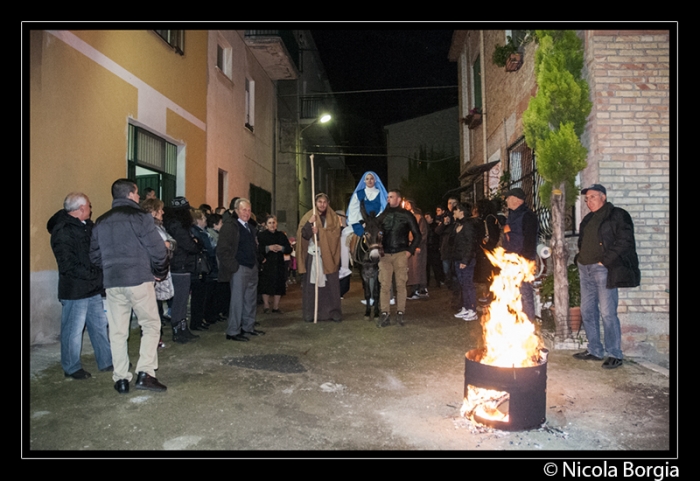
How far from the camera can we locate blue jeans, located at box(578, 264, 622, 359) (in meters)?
5.51

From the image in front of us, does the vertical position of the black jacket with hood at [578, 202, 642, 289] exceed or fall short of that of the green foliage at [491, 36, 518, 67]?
it falls short

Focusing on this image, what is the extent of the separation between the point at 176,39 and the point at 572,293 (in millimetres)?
9365

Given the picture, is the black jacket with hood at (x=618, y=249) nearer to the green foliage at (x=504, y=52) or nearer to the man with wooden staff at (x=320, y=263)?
the man with wooden staff at (x=320, y=263)

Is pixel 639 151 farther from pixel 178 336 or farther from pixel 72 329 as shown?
pixel 72 329

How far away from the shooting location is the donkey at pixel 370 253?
7926 mm

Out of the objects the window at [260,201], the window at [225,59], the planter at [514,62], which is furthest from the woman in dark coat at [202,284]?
the window at [260,201]

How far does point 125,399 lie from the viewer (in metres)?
4.42

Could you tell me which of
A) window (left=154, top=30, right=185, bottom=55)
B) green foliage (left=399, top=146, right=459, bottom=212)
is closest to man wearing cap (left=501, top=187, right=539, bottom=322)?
window (left=154, top=30, right=185, bottom=55)

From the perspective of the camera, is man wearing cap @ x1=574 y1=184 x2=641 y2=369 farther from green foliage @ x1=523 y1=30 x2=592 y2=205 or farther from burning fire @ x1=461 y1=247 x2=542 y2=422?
burning fire @ x1=461 y1=247 x2=542 y2=422

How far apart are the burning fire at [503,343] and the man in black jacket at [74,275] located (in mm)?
3838

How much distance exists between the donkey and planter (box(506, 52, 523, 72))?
413cm
